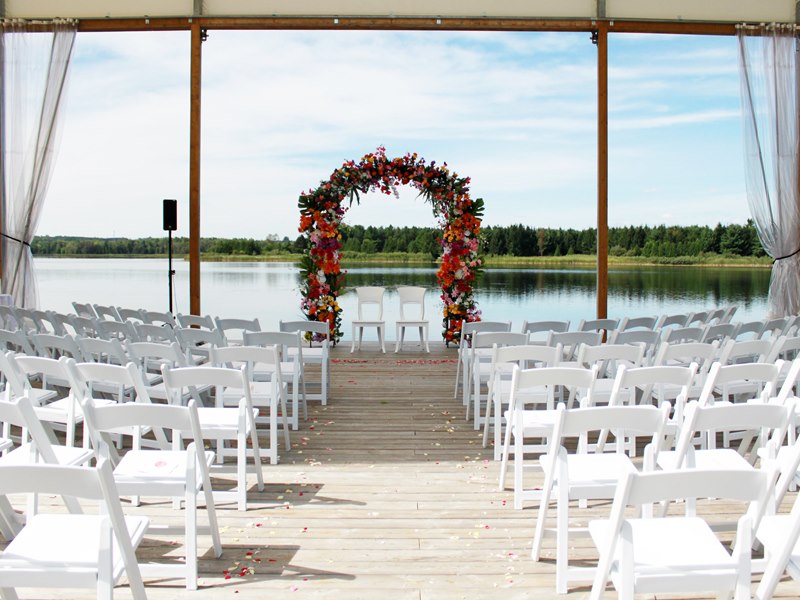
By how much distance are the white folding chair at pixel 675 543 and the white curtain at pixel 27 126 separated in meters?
9.23

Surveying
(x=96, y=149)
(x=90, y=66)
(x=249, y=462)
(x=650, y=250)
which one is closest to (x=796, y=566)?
(x=249, y=462)

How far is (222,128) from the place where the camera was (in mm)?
19312

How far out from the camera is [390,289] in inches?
545

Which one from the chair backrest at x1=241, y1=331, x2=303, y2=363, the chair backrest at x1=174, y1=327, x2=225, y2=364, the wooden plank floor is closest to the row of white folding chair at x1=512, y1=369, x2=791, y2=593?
the wooden plank floor

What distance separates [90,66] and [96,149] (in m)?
2.05

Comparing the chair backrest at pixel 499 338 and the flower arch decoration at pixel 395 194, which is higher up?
the flower arch decoration at pixel 395 194

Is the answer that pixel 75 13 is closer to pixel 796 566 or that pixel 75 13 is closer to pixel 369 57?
pixel 369 57

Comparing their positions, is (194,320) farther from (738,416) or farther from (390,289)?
(390,289)

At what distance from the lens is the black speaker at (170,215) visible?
34.2 ft

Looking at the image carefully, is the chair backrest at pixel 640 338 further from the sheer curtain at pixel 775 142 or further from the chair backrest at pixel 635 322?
the sheer curtain at pixel 775 142

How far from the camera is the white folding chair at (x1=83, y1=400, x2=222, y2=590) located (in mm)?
2965

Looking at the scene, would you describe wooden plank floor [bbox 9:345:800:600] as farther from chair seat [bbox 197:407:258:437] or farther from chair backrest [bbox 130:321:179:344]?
chair backrest [bbox 130:321:179:344]

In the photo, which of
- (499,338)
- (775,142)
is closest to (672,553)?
(499,338)

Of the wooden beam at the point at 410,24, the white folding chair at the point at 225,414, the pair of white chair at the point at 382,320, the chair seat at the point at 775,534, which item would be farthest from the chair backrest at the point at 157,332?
the wooden beam at the point at 410,24
